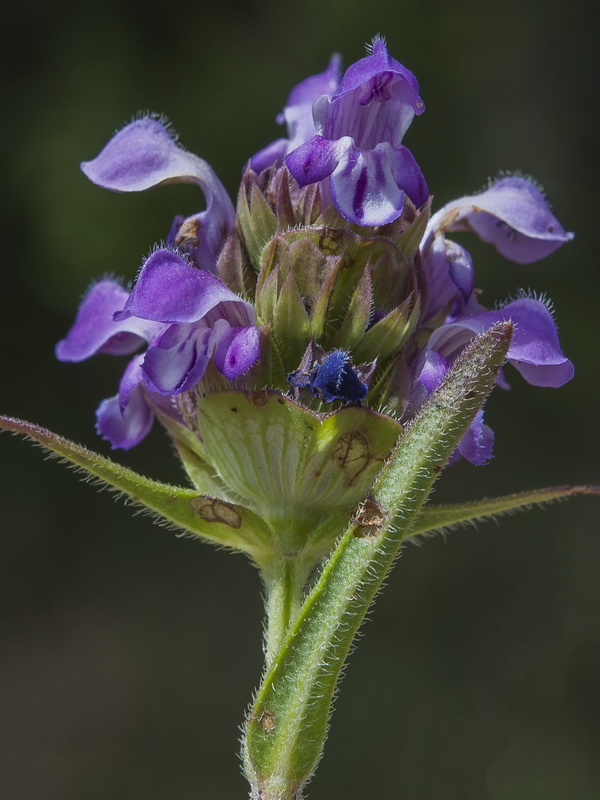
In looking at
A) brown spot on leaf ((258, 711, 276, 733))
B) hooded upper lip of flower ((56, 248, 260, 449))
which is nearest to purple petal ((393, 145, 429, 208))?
hooded upper lip of flower ((56, 248, 260, 449))

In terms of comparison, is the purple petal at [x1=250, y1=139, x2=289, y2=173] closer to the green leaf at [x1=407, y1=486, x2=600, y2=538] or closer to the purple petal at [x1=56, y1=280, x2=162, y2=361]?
the purple petal at [x1=56, y1=280, x2=162, y2=361]

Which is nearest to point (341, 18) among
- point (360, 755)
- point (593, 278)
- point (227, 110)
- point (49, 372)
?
point (227, 110)

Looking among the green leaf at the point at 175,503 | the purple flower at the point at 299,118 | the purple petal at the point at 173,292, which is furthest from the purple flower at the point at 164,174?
the green leaf at the point at 175,503

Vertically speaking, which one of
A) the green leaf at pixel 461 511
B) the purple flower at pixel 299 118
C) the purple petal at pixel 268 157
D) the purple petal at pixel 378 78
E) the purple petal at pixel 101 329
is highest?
the purple petal at pixel 378 78

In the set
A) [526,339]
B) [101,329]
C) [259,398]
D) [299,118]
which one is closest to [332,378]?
[259,398]

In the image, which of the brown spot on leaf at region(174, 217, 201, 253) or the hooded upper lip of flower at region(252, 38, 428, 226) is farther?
the brown spot on leaf at region(174, 217, 201, 253)

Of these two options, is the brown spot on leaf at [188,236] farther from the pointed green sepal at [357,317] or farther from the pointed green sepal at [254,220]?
the pointed green sepal at [357,317]

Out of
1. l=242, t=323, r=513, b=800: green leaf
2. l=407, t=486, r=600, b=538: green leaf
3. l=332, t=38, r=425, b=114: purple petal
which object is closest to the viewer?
l=242, t=323, r=513, b=800: green leaf
